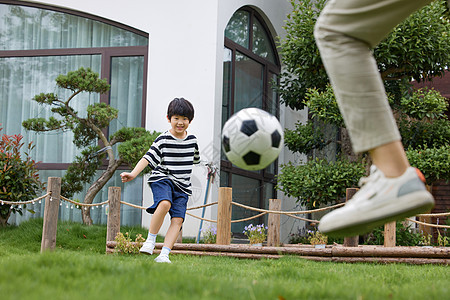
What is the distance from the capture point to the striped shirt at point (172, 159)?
5.18m

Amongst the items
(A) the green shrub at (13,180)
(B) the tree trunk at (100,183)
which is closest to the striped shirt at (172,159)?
(B) the tree trunk at (100,183)

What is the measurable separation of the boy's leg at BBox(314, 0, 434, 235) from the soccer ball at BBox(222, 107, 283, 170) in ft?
3.12

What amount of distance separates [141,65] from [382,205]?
8.55 metres

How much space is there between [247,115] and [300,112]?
925 cm

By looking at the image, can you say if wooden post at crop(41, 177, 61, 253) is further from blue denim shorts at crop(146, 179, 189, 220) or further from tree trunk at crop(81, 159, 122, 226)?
tree trunk at crop(81, 159, 122, 226)

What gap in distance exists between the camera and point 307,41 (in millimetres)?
9164

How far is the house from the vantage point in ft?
31.5

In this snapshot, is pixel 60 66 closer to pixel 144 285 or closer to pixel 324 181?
pixel 324 181

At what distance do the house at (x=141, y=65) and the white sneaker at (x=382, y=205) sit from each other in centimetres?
712

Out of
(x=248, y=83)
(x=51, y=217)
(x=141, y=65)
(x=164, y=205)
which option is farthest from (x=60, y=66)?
(x=164, y=205)

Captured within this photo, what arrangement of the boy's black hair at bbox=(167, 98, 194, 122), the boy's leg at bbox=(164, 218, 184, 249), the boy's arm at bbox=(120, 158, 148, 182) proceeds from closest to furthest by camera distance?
the boy's arm at bbox=(120, 158, 148, 182), the boy's leg at bbox=(164, 218, 184, 249), the boy's black hair at bbox=(167, 98, 194, 122)

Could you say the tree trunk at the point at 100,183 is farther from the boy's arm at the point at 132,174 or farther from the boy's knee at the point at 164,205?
the boy's knee at the point at 164,205

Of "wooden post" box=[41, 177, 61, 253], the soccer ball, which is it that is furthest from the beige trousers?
"wooden post" box=[41, 177, 61, 253]

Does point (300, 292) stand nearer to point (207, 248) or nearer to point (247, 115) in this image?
point (247, 115)
